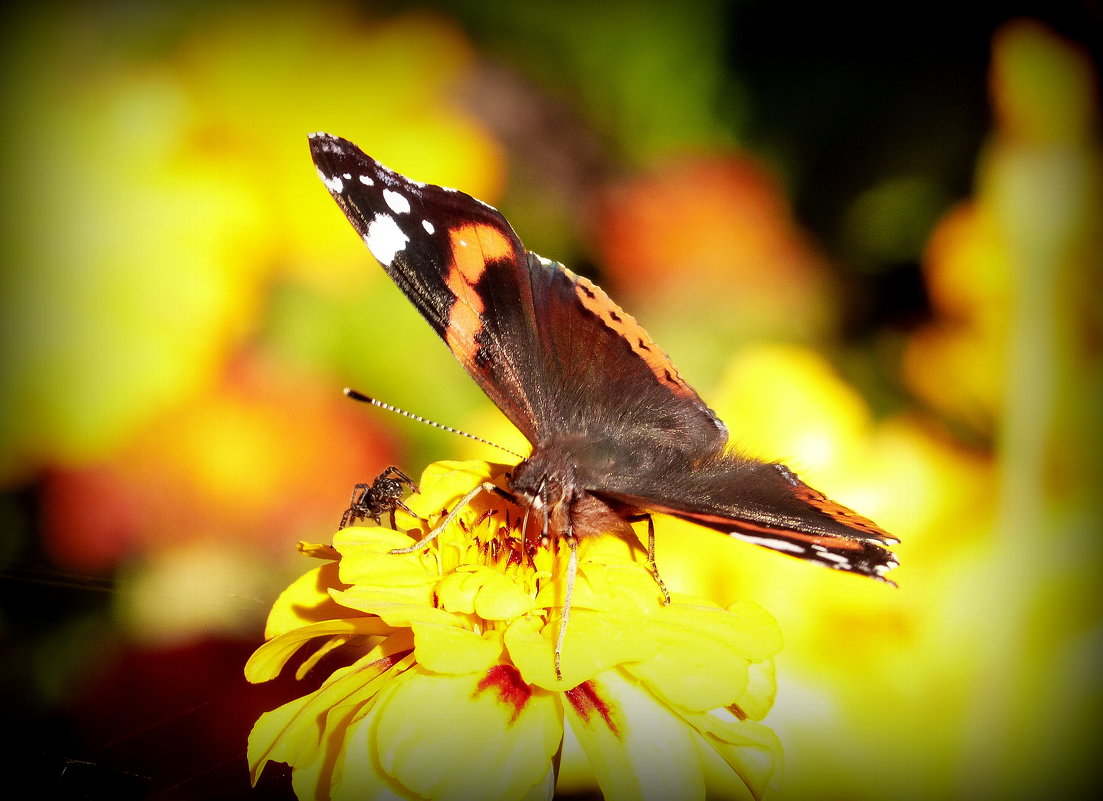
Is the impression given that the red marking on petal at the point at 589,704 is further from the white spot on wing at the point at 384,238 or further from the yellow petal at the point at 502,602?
the white spot on wing at the point at 384,238

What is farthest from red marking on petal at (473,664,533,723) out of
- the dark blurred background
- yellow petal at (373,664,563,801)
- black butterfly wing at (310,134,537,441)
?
the dark blurred background

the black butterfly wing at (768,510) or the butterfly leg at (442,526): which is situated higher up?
the black butterfly wing at (768,510)

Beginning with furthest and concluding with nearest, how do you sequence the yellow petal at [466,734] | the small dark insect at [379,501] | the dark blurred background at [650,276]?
the dark blurred background at [650,276], the small dark insect at [379,501], the yellow petal at [466,734]

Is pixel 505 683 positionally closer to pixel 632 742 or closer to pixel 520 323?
pixel 632 742

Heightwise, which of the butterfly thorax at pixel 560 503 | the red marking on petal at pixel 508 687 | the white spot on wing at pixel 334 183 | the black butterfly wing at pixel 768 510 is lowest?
the red marking on petal at pixel 508 687

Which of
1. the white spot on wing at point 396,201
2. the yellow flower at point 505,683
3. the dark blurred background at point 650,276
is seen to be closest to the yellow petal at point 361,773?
the yellow flower at point 505,683

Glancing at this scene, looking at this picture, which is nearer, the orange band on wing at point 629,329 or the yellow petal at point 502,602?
the yellow petal at point 502,602
